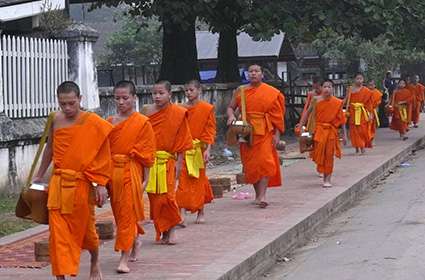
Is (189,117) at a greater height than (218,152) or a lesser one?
greater

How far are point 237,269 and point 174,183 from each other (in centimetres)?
138

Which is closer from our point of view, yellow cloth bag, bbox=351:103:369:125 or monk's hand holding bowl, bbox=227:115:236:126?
monk's hand holding bowl, bbox=227:115:236:126

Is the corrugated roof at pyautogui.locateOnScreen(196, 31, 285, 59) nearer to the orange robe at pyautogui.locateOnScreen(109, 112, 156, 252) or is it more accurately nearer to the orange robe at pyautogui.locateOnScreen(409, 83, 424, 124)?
the orange robe at pyautogui.locateOnScreen(409, 83, 424, 124)

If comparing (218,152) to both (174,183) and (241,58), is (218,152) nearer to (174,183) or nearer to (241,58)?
(174,183)

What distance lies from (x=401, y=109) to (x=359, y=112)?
4692 mm

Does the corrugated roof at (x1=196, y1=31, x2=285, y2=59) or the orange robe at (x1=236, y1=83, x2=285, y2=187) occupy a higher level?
the corrugated roof at (x1=196, y1=31, x2=285, y2=59)

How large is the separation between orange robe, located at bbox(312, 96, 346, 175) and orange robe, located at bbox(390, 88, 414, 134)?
9.79m

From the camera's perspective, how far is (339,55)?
4516cm

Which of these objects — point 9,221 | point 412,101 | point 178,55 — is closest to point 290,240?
point 9,221

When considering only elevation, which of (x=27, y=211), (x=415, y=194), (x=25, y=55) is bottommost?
(x=415, y=194)

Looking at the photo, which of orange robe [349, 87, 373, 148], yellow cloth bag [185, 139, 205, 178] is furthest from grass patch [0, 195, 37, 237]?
orange robe [349, 87, 373, 148]

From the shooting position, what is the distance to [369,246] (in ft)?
31.6

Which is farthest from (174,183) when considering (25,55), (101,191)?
(25,55)

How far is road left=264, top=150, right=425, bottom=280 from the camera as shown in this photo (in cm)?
834
